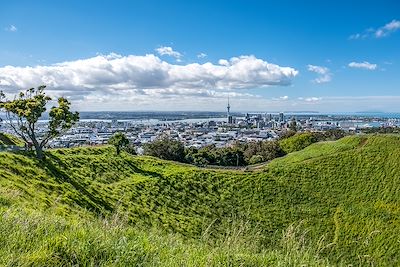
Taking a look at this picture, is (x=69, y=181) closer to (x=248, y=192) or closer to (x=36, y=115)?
(x=36, y=115)

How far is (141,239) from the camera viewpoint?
593cm

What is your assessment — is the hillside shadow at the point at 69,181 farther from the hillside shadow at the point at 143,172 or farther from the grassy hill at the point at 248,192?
the hillside shadow at the point at 143,172

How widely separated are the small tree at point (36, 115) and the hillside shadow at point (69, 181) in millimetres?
1661

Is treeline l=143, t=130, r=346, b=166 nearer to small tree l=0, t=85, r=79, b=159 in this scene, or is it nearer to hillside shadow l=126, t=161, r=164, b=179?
hillside shadow l=126, t=161, r=164, b=179

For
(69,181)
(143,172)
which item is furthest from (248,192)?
(69,181)

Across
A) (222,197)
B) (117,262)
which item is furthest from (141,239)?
(222,197)

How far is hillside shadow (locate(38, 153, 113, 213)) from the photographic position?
→ 24206 millimetres

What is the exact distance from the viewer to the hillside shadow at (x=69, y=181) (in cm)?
2421

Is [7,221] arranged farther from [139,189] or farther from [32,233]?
[139,189]

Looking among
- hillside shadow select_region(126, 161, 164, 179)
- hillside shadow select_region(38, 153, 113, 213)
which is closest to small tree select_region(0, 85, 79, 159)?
hillside shadow select_region(38, 153, 113, 213)


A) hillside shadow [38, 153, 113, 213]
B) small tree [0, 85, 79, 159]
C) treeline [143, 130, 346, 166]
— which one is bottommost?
treeline [143, 130, 346, 166]

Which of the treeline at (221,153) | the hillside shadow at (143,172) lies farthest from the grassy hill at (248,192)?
the treeline at (221,153)

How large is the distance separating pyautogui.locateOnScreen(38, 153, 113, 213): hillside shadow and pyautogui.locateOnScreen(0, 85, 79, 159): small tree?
5.45 feet

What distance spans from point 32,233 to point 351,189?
3746 centimetres
